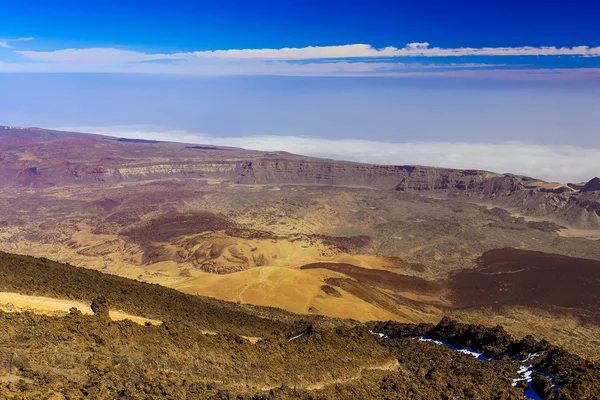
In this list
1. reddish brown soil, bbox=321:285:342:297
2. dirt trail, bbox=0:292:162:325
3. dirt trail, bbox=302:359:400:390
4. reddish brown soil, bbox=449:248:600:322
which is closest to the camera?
dirt trail, bbox=302:359:400:390

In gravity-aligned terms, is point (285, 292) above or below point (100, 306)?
below

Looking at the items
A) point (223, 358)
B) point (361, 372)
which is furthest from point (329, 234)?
point (223, 358)

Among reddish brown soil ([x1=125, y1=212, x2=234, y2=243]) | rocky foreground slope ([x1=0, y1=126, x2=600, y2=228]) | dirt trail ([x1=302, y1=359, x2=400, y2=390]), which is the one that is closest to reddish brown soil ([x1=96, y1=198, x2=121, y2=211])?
reddish brown soil ([x1=125, y1=212, x2=234, y2=243])

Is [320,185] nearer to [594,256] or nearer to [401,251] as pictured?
[401,251]

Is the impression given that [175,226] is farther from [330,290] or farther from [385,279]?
[330,290]

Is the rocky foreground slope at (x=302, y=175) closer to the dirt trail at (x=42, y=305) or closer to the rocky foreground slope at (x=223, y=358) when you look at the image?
the rocky foreground slope at (x=223, y=358)

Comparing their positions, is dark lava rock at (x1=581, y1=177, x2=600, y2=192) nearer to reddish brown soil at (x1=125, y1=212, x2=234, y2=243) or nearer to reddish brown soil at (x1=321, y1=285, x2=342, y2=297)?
reddish brown soil at (x1=125, y1=212, x2=234, y2=243)

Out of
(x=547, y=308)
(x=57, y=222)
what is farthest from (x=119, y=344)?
(x=57, y=222)
